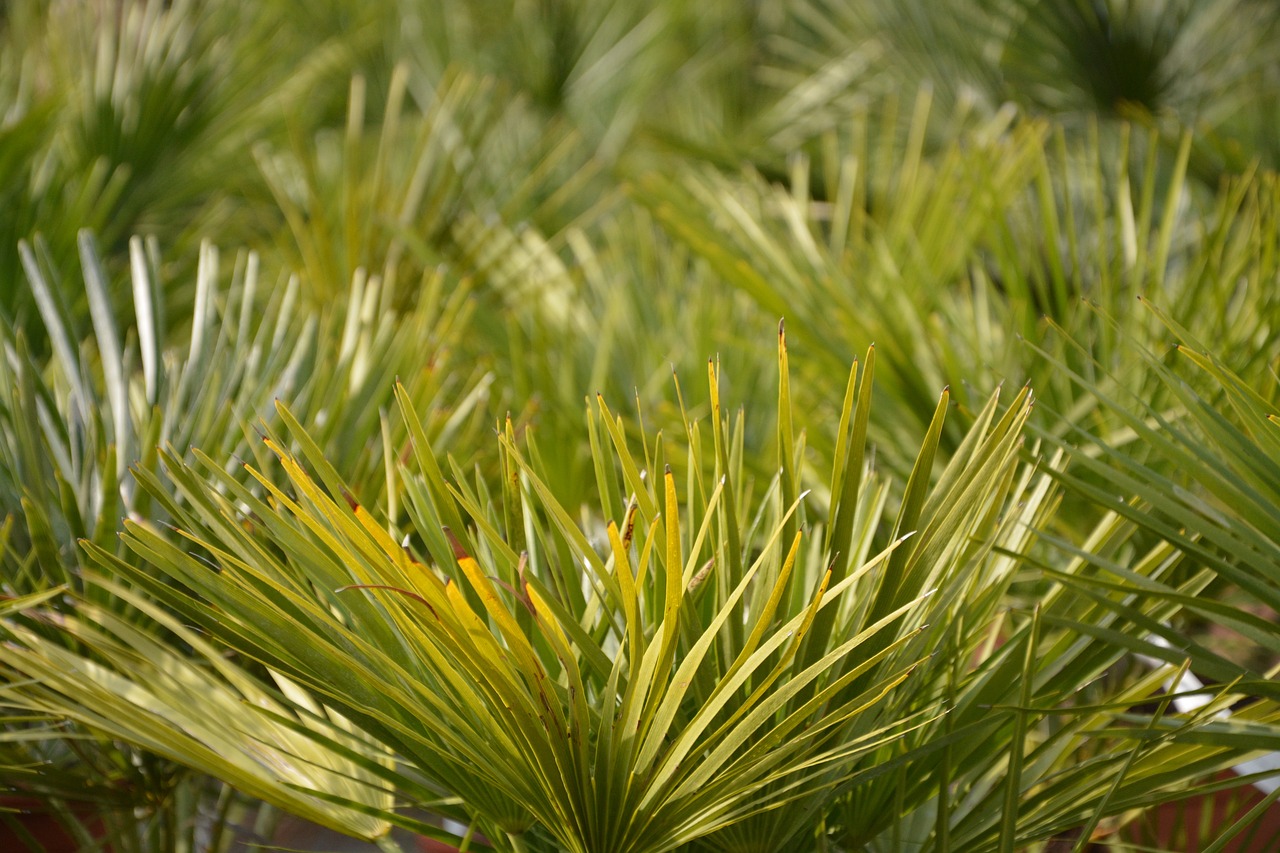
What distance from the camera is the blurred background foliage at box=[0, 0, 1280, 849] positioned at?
0.28m

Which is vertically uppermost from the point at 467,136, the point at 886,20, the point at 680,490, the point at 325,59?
the point at 886,20

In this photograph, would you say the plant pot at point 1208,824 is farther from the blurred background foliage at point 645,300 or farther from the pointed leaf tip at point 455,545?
the pointed leaf tip at point 455,545

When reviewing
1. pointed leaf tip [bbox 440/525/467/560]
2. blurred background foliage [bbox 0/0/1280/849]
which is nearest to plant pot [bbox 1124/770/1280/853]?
blurred background foliage [bbox 0/0/1280/849]

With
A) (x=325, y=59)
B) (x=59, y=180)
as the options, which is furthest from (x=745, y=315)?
(x=325, y=59)

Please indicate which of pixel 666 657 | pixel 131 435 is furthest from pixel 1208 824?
pixel 131 435

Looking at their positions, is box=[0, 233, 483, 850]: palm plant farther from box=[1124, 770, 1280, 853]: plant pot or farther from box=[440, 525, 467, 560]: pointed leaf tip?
box=[1124, 770, 1280, 853]: plant pot

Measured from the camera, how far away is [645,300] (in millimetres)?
696

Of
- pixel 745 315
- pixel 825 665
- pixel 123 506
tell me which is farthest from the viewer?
pixel 745 315

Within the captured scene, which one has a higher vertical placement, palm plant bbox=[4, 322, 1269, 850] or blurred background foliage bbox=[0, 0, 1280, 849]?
blurred background foliage bbox=[0, 0, 1280, 849]

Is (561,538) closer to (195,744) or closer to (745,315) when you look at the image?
(195,744)

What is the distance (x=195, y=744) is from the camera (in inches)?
8.9

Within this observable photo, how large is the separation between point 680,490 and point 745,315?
284 mm

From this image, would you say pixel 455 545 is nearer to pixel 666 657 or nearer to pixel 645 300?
pixel 666 657

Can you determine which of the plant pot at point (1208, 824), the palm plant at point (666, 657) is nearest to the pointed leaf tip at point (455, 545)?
the palm plant at point (666, 657)
